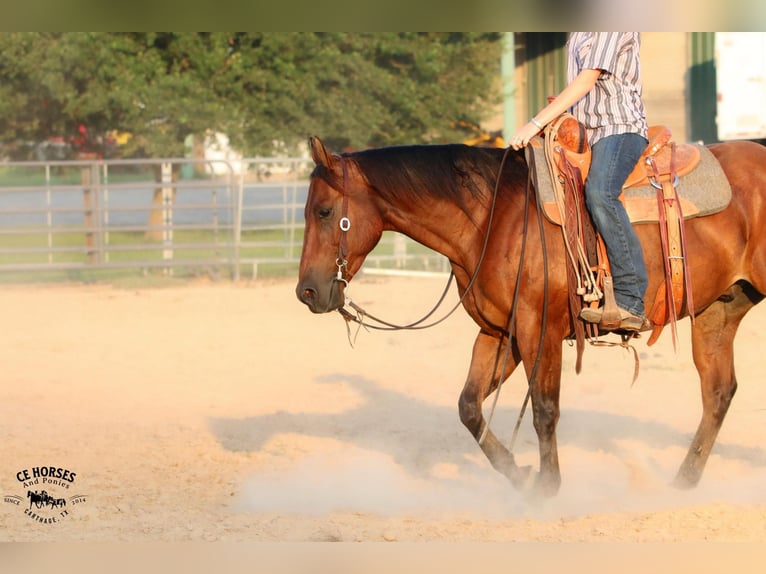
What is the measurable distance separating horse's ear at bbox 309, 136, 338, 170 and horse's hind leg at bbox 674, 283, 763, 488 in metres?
2.20

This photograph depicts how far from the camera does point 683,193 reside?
5.10 m

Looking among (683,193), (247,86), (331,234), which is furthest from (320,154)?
(247,86)

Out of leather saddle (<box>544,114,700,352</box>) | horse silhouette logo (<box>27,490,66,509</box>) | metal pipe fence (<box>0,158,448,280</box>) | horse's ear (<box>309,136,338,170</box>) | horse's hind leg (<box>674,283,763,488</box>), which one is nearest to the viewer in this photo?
horse's ear (<box>309,136,338,170</box>)

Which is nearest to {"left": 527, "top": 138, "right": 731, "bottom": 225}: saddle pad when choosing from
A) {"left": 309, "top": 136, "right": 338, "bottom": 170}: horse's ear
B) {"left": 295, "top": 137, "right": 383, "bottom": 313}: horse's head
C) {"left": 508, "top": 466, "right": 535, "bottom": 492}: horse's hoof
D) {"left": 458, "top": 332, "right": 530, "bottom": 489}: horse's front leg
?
{"left": 458, "top": 332, "right": 530, "bottom": 489}: horse's front leg

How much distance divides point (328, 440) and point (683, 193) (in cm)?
271

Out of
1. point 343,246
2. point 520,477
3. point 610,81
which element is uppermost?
point 610,81

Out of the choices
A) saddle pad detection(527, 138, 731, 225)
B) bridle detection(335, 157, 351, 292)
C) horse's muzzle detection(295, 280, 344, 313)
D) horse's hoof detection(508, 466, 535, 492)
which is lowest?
horse's hoof detection(508, 466, 535, 492)

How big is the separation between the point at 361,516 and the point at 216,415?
2.31 metres

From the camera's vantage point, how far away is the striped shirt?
484 centimetres

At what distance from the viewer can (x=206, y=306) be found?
1195 centimetres

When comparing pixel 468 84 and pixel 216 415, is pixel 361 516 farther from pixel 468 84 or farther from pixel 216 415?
pixel 468 84

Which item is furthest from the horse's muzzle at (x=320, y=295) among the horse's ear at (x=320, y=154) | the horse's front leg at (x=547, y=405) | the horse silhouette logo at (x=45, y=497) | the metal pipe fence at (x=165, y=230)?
the metal pipe fence at (x=165, y=230)

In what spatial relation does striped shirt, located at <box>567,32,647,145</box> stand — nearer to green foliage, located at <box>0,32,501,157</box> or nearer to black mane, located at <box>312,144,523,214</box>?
black mane, located at <box>312,144,523,214</box>

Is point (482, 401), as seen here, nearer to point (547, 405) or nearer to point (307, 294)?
point (547, 405)
